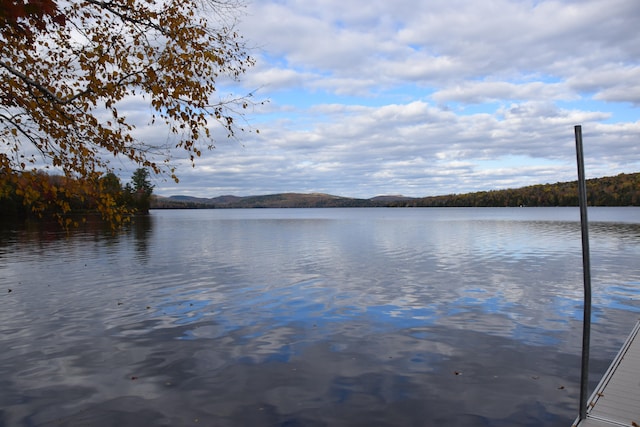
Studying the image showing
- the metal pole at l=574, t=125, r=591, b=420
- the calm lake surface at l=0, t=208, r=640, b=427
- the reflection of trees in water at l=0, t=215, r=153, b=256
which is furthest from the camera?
the reflection of trees in water at l=0, t=215, r=153, b=256

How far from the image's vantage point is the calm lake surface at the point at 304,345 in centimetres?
933

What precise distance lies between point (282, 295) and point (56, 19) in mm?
14795

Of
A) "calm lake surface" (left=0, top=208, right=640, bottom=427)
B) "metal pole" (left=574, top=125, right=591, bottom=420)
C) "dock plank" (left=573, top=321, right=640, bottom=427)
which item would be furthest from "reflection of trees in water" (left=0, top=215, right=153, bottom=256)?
"metal pole" (left=574, top=125, right=591, bottom=420)

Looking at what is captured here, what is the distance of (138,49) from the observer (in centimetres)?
1159

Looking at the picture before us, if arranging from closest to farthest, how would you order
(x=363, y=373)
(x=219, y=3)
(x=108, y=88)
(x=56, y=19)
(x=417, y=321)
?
(x=56, y=19) → (x=108, y=88) → (x=363, y=373) → (x=219, y=3) → (x=417, y=321)

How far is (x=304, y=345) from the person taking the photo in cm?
1344

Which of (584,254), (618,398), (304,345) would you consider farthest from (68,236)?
(584,254)

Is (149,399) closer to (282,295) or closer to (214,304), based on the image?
(214,304)

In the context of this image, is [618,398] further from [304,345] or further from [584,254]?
[304,345]

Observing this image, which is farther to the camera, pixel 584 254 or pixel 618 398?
pixel 618 398

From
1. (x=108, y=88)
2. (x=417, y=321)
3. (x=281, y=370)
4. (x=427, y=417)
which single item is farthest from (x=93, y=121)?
(x=417, y=321)

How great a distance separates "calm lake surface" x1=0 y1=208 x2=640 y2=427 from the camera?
30.6ft

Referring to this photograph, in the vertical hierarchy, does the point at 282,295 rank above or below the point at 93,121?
below

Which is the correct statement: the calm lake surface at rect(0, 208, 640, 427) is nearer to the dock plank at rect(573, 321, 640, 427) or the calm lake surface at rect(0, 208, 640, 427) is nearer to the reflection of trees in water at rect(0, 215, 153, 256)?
the dock plank at rect(573, 321, 640, 427)
